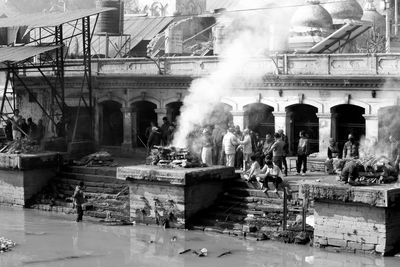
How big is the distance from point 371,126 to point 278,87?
3362 mm

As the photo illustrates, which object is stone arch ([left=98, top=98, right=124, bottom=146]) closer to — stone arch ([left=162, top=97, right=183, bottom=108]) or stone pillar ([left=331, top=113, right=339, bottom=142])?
stone arch ([left=162, top=97, right=183, bottom=108])

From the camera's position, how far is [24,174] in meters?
24.0

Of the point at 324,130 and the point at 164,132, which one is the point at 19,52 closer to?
the point at 164,132

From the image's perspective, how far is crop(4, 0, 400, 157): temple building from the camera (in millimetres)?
23984

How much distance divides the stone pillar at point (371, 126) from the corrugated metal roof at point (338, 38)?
4228 millimetres

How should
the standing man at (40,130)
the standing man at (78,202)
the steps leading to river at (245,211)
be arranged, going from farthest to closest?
the standing man at (40,130)
the standing man at (78,202)
the steps leading to river at (245,211)

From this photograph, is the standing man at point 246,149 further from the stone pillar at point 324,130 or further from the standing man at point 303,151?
the stone pillar at point 324,130

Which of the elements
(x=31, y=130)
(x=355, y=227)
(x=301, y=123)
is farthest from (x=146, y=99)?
(x=355, y=227)

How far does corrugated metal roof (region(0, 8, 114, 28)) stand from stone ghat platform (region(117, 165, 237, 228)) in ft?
25.8

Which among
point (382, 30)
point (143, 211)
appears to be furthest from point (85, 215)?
point (382, 30)

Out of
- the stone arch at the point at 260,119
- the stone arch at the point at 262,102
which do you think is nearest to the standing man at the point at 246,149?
the stone arch at the point at 262,102

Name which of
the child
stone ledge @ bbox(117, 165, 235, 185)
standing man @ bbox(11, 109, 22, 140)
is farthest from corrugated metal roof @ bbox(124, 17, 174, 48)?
the child

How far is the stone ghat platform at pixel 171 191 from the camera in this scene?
1964cm

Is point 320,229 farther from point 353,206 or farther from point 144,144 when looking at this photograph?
point 144,144
